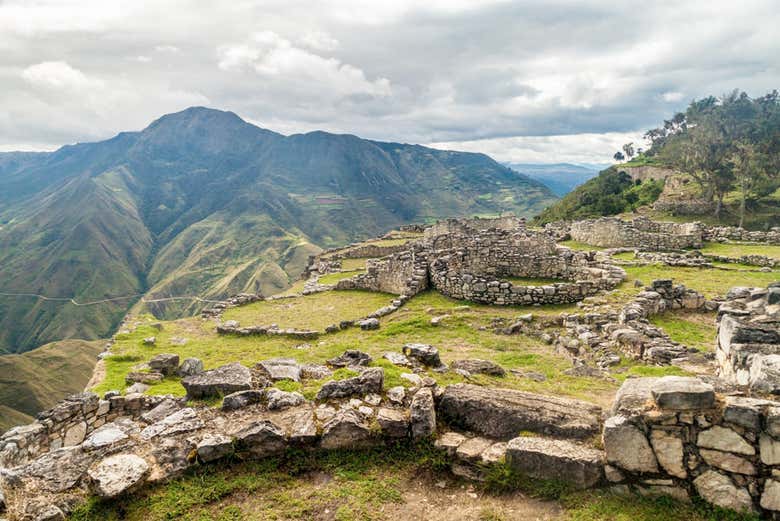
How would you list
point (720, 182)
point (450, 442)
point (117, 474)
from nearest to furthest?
point (117, 474) → point (450, 442) → point (720, 182)

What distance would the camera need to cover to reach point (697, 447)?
238 inches

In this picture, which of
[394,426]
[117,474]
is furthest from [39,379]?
[394,426]

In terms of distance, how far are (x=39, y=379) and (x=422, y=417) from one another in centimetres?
8061

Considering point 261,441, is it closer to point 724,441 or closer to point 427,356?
point 427,356

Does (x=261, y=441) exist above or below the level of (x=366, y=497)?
above

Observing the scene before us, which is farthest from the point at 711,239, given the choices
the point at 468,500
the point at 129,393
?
the point at 129,393

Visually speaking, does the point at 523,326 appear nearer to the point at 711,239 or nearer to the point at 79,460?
the point at 79,460

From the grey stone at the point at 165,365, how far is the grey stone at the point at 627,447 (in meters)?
12.9

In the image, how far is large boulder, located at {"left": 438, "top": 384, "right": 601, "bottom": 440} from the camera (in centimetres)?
727

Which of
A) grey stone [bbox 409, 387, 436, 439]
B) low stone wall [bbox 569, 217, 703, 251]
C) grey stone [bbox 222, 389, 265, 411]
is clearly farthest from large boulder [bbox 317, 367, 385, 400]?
low stone wall [bbox 569, 217, 703, 251]

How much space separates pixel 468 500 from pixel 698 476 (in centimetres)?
331

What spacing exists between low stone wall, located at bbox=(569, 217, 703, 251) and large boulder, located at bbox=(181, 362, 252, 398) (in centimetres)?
3043

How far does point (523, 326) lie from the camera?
51.9 ft

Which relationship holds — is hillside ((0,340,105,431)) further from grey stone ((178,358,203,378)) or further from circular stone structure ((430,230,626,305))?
circular stone structure ((430,230,626,305))
